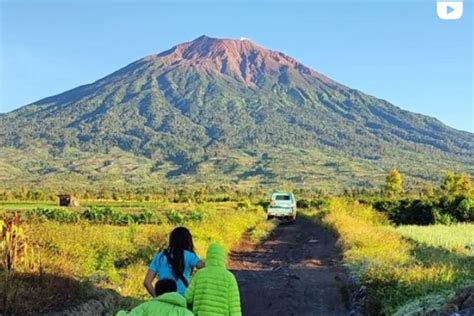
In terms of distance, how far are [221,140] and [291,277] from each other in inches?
5736

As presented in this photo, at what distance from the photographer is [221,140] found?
161 m

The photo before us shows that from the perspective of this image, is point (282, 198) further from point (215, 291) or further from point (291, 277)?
point (215, 291)

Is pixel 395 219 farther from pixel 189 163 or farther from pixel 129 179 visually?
pixel 189 163

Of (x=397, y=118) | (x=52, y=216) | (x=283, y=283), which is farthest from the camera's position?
(x=397, y=118)

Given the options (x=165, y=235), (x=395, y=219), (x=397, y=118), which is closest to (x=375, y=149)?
(x=397, y=118)

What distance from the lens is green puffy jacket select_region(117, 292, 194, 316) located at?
5.54 metres

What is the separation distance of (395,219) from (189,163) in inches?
4248

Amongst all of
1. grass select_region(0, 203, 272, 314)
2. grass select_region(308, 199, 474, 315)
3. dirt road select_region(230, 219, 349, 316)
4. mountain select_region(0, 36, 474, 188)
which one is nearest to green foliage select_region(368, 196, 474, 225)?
dirt road select_region(230, 219, 349, 316)

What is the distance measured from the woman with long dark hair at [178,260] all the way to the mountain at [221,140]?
110785 mm

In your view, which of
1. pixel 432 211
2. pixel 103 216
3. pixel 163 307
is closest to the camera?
pixel 163 307

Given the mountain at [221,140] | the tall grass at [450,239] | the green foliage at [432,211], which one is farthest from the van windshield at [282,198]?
the mountain at [221,140]

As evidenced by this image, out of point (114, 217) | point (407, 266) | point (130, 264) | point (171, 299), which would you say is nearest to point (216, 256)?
point (171, 299)

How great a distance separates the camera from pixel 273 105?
189m

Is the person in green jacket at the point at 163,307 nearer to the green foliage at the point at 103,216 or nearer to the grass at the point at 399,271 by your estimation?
the grass at the point at 399,271
